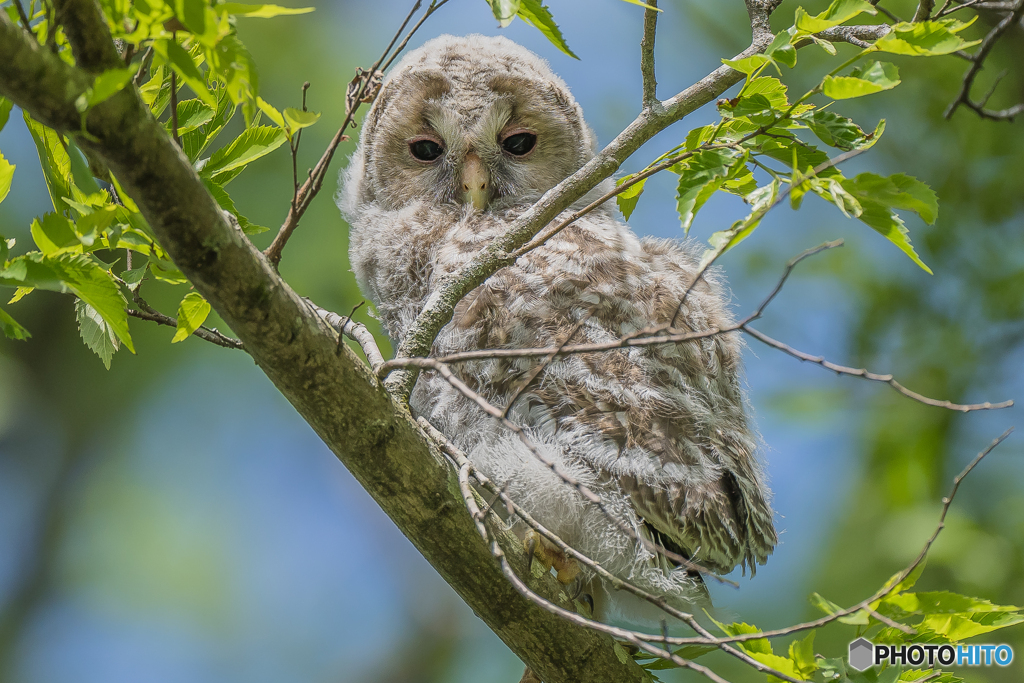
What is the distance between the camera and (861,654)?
1.73 m

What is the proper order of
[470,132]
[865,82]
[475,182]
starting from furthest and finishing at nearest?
[470,132] → [475,182] → [865,82]

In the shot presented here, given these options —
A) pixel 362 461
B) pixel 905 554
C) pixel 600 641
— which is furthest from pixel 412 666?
pixel 362 461

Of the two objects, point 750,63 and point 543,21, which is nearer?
point 750,63

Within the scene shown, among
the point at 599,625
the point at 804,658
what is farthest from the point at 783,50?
the point at 804,658

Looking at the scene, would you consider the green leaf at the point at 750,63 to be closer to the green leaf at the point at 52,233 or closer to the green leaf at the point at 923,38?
the green leaf at the point at 923,38

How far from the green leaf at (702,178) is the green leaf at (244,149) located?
2.83ft

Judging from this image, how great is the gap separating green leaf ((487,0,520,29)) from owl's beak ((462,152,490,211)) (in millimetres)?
1288

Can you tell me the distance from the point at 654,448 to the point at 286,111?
134cm

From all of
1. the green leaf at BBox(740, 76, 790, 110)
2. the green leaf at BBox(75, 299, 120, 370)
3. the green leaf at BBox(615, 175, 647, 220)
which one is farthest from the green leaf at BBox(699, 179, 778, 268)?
the green leaf at BBox(75, 299, 120, 370)

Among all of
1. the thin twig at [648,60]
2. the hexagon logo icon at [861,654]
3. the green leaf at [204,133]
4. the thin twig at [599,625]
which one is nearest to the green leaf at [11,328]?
the green leaf at [204,133]

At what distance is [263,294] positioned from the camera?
1305 millimetres

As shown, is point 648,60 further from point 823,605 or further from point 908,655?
point 908,655

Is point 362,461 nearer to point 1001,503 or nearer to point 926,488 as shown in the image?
point 926,488

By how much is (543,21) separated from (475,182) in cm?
116
